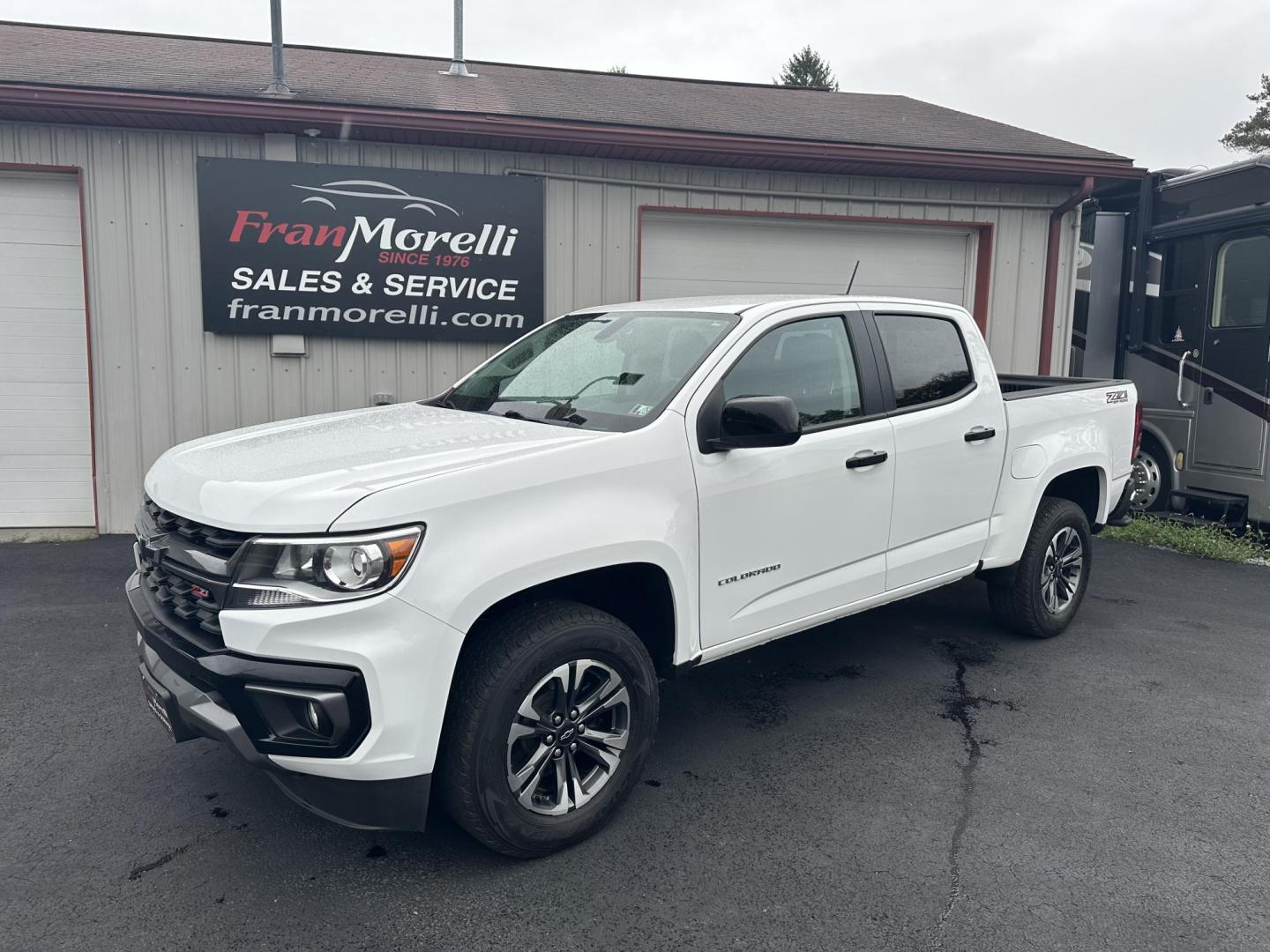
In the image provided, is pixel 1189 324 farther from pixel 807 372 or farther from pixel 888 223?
pixel 807 372

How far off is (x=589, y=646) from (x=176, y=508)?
1.35 m

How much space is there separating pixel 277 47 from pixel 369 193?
1.55m

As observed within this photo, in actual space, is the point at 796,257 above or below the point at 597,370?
above

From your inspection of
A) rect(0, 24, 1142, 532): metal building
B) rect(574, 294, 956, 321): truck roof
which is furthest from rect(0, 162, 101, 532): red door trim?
rect(574, 294, 956, 321): truck roof

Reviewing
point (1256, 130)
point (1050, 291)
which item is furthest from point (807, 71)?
point (1050, 291)

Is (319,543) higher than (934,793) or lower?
higher

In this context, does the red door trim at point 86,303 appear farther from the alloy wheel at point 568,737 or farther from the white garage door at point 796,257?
the alloy wheel at point 568,737

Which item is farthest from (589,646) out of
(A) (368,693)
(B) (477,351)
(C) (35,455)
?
(C) (35,455)

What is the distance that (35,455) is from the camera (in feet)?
Result: 25.5

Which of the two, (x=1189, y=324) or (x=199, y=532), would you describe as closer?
(x=199, y=532)

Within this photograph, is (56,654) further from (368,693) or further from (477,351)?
(477,351)

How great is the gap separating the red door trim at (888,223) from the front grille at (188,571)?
19.1 feet

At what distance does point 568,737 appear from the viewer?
3084mm

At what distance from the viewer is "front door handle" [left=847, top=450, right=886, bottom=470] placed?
3.96 m
